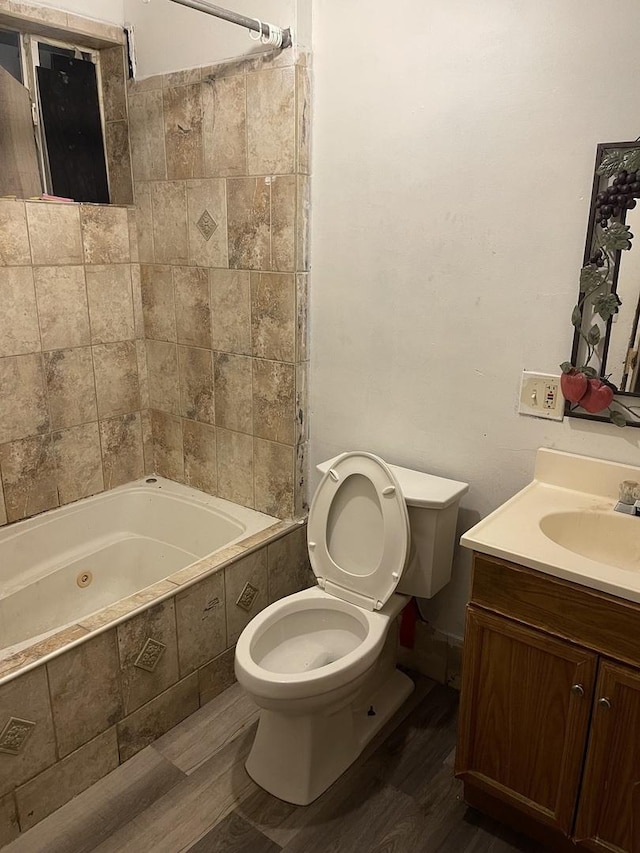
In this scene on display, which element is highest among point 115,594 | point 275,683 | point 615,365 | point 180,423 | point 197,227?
point 197,227

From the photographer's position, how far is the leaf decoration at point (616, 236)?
1.59m

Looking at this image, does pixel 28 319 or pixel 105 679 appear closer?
pixel 105 679

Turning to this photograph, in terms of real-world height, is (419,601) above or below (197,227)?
below

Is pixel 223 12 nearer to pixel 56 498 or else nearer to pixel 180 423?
pixel 180 423

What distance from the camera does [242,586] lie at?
7.29ft

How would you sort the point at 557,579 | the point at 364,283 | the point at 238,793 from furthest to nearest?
1. the point at 364,283
2. the point at 238,793
3. the point at 557,579

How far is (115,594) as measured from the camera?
251 centimetres

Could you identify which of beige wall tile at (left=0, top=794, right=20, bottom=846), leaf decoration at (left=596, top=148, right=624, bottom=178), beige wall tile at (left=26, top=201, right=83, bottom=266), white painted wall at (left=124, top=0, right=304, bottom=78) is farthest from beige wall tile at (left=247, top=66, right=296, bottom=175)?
beige wall tile at (left=0, top=794, right=20, bottom=846)

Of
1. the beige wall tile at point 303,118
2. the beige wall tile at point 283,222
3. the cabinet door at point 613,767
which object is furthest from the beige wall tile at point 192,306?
the cabinet door at point 613,767

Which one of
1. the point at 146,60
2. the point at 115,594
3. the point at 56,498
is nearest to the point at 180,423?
the point at 56,498

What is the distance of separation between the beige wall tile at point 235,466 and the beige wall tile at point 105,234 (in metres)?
0.83

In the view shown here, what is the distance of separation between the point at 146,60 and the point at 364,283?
126 cm

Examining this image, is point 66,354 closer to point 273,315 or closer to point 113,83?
point 273,315

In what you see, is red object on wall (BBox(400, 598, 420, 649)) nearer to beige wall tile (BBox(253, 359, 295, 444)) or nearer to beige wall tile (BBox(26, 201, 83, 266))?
beige wall tile (BBox(253, 359, 295, 444))
